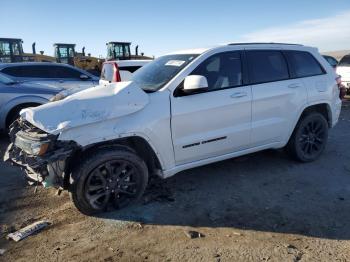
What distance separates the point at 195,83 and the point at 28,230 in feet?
7.95

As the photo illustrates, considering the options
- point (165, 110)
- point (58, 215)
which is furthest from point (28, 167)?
point (165, 110)

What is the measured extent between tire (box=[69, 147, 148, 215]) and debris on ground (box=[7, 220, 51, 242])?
0.41 metres

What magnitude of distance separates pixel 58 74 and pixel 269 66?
6171mm

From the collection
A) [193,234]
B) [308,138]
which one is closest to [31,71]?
[308,138]

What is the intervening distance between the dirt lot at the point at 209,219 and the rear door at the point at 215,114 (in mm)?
585

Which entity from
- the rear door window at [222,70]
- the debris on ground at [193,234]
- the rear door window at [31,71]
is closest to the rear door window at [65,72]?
the rear door window at [31,71]

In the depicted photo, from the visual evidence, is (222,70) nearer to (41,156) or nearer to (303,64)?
(303,64)

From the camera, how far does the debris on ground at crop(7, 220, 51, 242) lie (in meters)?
3.85

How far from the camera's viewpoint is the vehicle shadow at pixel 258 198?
400 centimetres

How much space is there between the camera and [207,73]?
4734 mm

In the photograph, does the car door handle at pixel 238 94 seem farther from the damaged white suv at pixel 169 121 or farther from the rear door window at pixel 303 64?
the rear door window at pixel 303 64

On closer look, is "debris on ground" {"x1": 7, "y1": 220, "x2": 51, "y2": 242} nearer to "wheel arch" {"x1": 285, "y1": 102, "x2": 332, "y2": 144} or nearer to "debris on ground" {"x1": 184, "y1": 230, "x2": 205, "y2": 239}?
"debris on ground" {"x1": 184, "y1": 230, "x2": 205, "y2": 239}

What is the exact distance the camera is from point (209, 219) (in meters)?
4.11

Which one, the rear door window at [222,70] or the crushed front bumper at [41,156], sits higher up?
the rear door window at [222,70]
